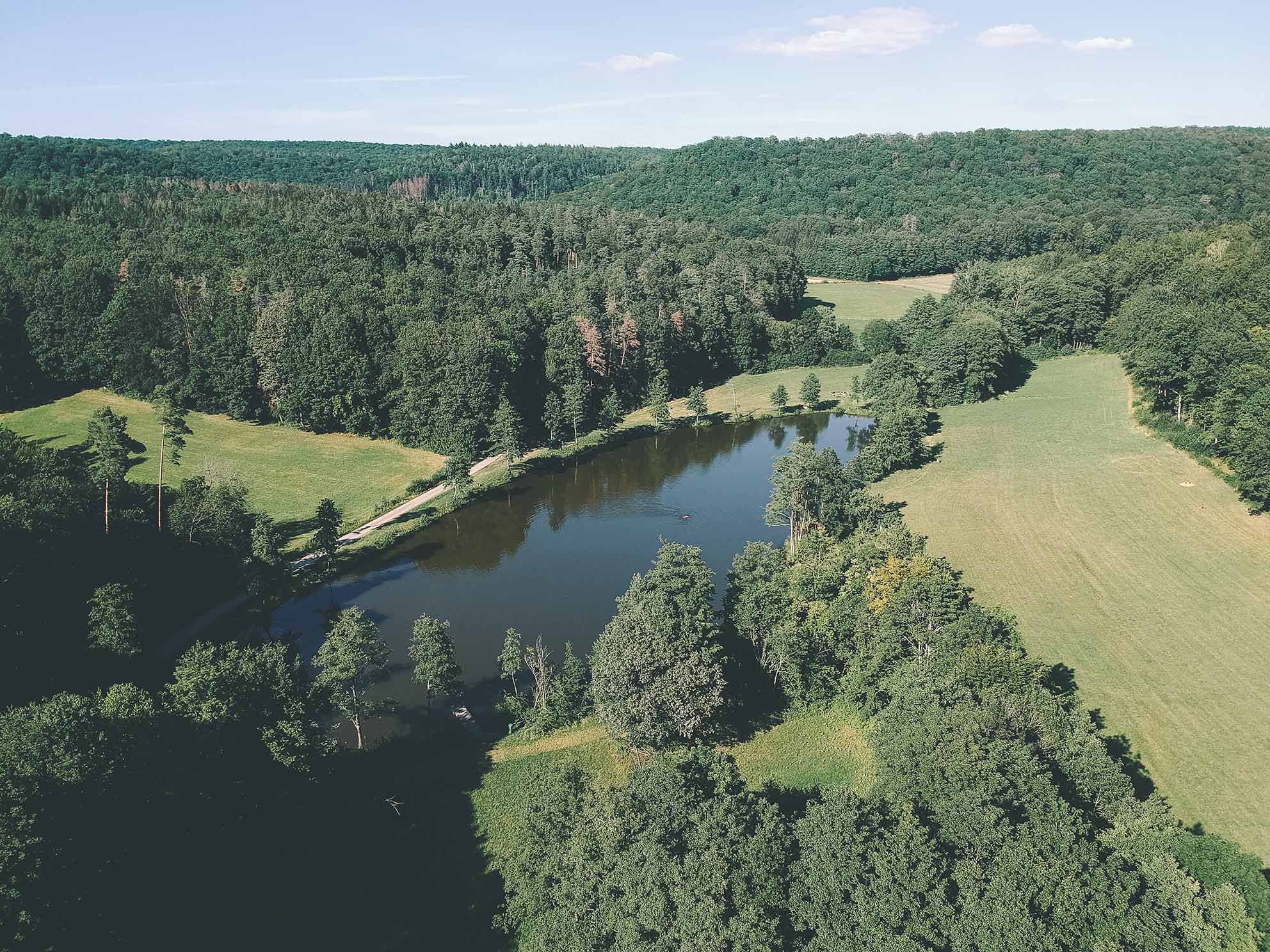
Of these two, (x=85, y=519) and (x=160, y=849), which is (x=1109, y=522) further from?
(x=85, y=519)

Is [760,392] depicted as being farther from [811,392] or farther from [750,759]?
[750,759]

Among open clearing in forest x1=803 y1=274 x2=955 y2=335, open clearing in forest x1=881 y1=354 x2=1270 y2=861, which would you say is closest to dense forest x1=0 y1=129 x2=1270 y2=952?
open clearing in forest x1=881 y1=354 x2=1270 y2=861

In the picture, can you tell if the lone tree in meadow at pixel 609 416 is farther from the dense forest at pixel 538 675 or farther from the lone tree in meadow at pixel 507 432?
the lone tree in meadow at pixel 507 432

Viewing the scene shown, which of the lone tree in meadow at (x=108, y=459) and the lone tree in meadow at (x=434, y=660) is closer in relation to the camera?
the lone tree in meadow at (x=434, y=660)

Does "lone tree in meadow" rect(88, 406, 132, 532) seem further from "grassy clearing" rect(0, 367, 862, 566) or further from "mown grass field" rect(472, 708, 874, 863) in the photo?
"mown grass field" rect(472, 708, 874, 863)

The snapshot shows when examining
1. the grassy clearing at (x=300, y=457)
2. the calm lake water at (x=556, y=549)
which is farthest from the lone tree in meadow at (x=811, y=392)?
the calm lake water at (x=556, y=549)

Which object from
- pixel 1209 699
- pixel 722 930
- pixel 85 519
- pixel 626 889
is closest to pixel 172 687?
pixel 85 519

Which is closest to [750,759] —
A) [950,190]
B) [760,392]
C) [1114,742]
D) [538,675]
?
[538,675]
